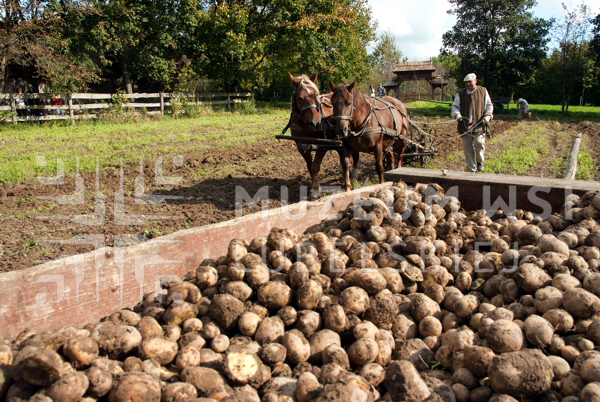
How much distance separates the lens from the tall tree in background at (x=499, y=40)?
32156mm

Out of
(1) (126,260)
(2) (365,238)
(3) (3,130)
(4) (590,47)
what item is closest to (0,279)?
(1) (126,260)

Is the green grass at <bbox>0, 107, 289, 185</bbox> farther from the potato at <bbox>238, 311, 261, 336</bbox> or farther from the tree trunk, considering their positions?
the potato at <bbox>238, 311, 261, 336</bbox>

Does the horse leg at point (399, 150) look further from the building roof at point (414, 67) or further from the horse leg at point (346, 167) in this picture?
the building roof at point (414, 67)

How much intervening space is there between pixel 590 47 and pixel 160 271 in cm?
3400

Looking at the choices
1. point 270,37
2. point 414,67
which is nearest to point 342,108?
point 270,37

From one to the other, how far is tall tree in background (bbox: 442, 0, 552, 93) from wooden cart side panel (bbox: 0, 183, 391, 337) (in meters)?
33.5

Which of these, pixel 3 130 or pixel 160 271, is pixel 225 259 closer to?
pixel 160 271

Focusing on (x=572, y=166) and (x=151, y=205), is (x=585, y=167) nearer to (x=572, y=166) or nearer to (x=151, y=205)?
(x=572, y=166)

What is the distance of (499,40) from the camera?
32875mm

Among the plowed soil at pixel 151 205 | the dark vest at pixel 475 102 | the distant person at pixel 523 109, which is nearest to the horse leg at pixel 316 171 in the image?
the plowed soil at pixel 151 205

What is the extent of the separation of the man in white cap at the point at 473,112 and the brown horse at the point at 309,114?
2.61 metres

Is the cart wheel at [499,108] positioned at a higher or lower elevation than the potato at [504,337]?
higher

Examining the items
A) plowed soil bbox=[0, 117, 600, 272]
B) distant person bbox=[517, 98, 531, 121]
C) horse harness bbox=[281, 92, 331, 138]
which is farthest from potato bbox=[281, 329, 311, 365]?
distant person bbox=[517, 98, 531, 121]

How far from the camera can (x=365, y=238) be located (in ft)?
13.0
